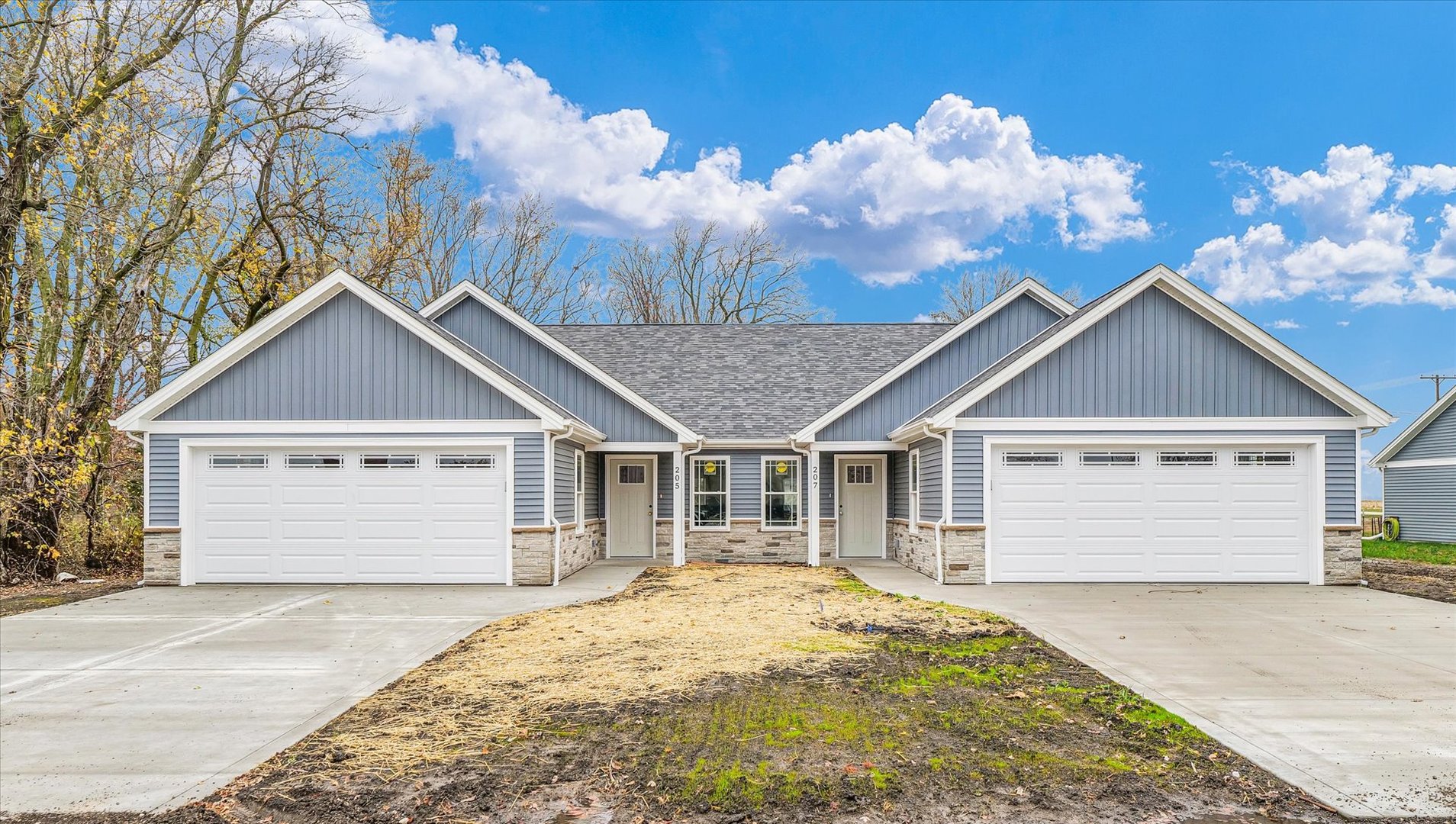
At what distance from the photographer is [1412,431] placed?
2352cm

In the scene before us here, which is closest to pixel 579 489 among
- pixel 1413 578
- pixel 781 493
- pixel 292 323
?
pixel 781 493

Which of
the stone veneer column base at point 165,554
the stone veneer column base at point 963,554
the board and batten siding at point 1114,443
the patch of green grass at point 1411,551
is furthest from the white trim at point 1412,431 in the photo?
the stone veneer column base at point 165,554

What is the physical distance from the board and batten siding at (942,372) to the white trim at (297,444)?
628cm

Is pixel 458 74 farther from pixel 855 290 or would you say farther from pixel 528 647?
pixel 528 647

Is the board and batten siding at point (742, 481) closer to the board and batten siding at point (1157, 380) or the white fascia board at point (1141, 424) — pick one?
the white fascia board at point (1141, 424)

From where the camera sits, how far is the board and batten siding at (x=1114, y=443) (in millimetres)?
13289

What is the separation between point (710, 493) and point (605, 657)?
31.5ft

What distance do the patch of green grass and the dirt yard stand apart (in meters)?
15.5

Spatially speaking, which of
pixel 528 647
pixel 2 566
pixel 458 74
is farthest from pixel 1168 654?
pixel 458 74

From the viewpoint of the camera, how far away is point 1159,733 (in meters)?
5.60

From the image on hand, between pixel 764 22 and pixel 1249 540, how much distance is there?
1615 cm

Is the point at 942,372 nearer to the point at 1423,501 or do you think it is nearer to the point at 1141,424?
the point at 1141,424

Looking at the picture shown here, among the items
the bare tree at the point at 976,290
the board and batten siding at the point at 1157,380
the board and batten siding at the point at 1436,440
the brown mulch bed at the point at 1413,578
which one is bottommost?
the brown mulch bed at the point at 1413,578

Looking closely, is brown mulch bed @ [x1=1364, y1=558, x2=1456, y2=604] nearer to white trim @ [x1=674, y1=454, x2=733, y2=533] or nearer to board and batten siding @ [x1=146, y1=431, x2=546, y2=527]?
white trim @ [x1=674, y1=454, x2=733, y2=533]
